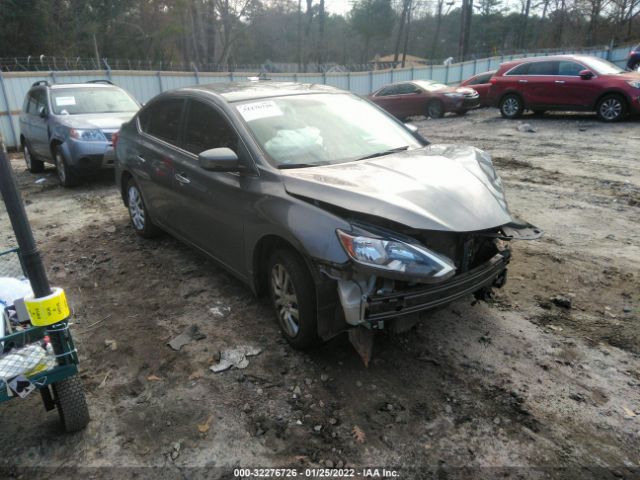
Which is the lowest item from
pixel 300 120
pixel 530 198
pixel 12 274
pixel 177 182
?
pixel 530 198

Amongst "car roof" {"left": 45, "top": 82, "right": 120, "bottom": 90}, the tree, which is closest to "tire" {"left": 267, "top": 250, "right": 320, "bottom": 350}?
"car roof" {"left": 45, "top": 82, "right": 120, "bottom": 90}

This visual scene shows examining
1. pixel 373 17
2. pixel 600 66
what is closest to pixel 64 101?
pixel 600 66

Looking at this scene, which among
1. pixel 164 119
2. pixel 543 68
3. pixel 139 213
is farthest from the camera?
pixel 543 68

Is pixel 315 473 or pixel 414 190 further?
pixel 414 190

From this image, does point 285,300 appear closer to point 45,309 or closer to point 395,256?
point 395,256

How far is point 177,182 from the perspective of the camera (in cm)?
439

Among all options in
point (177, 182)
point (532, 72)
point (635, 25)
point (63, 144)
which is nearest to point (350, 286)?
point (177, 182)

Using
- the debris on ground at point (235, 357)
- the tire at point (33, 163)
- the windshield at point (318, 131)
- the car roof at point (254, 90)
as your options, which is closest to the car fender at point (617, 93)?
the windshield at point (318, 131)

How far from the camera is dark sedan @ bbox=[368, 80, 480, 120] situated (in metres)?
15.4

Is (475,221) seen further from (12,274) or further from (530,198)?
(530,198)

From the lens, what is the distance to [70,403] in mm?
2590

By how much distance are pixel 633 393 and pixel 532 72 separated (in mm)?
12095

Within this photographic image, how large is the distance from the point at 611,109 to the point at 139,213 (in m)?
11.4

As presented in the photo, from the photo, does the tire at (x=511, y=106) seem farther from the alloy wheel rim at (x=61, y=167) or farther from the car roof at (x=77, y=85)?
the alloy wheel rim at (x=61, y=167)
